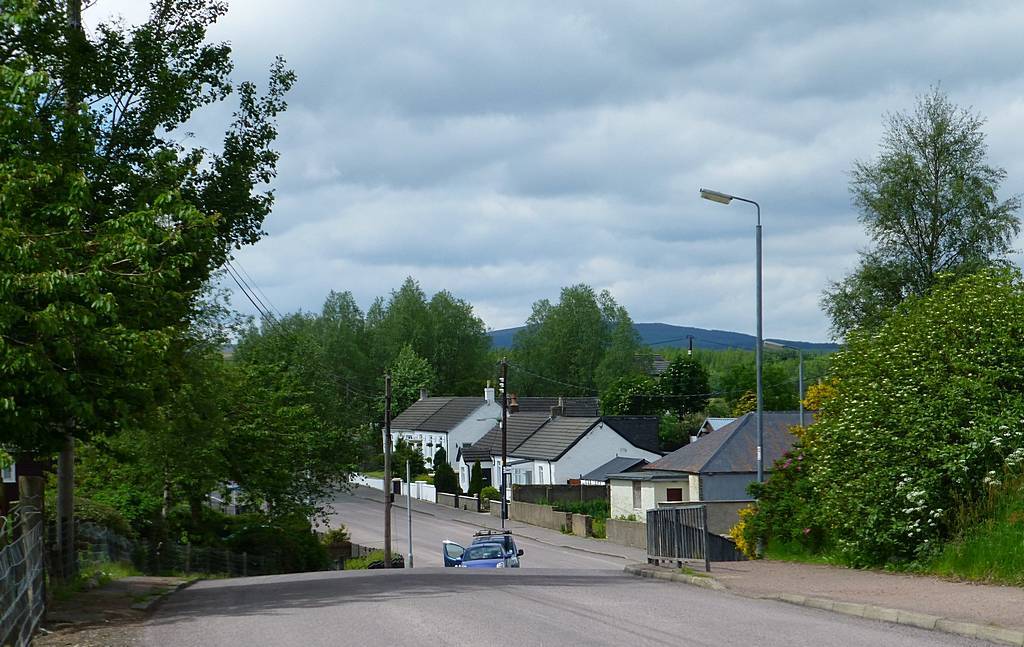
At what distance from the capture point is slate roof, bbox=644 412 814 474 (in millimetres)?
50088

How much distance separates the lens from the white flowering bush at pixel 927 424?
17.7 metres

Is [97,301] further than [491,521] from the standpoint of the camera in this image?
No

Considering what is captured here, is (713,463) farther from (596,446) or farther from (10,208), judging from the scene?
(10,208)

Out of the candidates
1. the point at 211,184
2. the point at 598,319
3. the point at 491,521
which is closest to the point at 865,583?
the point at 211,184

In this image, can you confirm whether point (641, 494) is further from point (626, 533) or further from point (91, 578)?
point (91, 578)

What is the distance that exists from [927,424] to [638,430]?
60.0 metres

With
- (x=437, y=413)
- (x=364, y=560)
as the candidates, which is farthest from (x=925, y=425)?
(x=437, y=413)

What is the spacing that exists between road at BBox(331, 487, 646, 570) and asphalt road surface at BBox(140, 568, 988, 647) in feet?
76.1

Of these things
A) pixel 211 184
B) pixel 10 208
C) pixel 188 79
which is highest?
pixel 188 79

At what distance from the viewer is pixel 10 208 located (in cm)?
1341

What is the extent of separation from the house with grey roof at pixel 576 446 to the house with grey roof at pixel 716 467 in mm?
17991

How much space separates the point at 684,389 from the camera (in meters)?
99.9

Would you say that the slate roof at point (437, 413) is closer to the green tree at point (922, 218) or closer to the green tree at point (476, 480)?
the green tree at point (476, 480)

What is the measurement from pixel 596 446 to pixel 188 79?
57.4m
